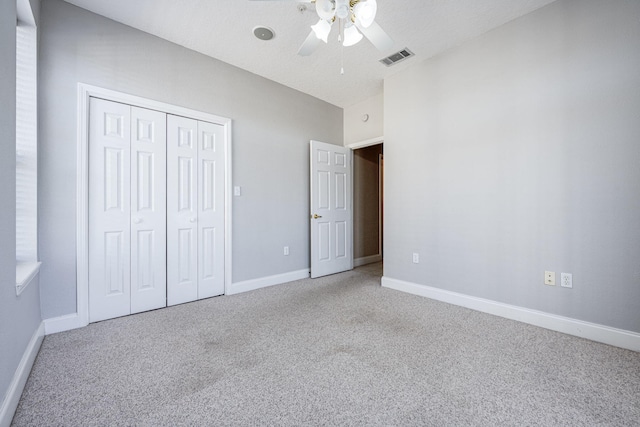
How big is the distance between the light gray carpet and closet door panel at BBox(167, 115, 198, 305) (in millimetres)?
410

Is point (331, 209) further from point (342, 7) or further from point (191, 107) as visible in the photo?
point (342, 7)

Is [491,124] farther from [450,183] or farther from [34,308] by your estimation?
[34,308]

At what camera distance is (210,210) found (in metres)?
3.11

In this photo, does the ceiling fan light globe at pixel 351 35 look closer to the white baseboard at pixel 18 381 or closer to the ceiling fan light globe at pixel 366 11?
the ceiling fan light globe at pixel 366 11

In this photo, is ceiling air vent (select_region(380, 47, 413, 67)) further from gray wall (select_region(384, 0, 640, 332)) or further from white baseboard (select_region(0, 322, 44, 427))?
white baseboard (select_region(0, 322, 44, 427))

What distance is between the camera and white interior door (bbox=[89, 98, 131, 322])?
93.5 inches

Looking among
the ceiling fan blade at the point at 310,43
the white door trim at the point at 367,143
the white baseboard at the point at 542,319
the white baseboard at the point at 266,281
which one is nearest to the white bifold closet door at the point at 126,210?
the white baseboard at the point at 266,281

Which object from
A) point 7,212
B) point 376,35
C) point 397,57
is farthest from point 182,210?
point 397,57

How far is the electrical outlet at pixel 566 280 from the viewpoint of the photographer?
2182mm

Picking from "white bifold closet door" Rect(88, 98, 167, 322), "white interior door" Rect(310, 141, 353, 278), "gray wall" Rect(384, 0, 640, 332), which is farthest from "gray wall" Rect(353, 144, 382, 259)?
"white bifold closet door" Rect(88, 98, 167, 322)

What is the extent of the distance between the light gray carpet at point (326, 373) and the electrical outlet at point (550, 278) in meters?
0.41

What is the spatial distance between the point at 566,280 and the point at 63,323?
4197 mm

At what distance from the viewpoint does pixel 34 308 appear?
1.93 m

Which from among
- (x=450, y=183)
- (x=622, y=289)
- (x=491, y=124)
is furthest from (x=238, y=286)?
(x=622, y=289)
